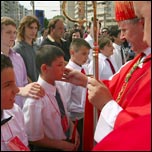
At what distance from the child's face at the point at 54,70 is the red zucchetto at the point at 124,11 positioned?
557 mm

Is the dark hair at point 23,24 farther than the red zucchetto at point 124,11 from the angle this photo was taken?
Yes

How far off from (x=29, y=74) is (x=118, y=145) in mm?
2501

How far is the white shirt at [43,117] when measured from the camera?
81.5 inches

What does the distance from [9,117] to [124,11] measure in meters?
0.85

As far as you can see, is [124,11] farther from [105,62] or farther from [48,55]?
[105,62]

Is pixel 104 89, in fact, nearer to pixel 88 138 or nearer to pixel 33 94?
pixel 33 94

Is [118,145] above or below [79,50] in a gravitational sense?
below

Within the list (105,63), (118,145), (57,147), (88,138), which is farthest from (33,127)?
(105,63)

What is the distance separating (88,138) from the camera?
2.13 m

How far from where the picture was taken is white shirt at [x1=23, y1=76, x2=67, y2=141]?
2070 mm

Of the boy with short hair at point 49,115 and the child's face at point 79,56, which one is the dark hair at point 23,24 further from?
the boy with short hair at point 49,115

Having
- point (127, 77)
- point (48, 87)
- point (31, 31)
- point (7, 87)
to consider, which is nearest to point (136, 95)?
point (127, 77)

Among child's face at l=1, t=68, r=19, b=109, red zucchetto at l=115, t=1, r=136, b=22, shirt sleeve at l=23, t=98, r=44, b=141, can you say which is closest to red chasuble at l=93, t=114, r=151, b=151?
child's face at l=1, t=68, r=19, b=109

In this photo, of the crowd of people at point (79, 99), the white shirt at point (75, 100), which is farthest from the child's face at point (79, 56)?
the white shirt at point (75, 100)
